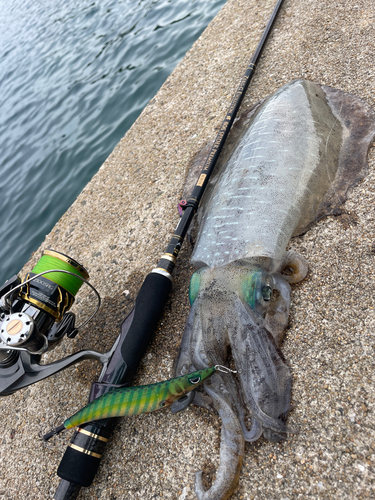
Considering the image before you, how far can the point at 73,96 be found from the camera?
7469 mm

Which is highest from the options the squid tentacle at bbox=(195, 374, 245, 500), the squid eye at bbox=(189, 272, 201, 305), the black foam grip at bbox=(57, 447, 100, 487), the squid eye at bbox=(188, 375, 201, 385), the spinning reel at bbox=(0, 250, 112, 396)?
the spinning reel at bbox=(0, 250, 112, 396)

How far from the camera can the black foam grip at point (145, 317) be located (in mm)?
2238

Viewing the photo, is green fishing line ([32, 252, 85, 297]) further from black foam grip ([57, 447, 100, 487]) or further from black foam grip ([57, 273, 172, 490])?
black foam grip ([57, 447, 100, 487])

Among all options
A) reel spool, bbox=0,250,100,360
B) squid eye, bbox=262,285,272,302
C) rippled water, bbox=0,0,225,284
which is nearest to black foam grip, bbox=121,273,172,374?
reel spool, bbox=0,250,100,360

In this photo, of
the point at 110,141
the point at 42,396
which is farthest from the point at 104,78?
the point at 42,396

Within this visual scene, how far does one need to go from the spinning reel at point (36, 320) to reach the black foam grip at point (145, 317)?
0.54ft

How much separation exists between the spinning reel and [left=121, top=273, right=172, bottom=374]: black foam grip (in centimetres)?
16

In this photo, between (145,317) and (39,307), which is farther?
(145,317)

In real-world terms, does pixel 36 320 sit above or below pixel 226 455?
above

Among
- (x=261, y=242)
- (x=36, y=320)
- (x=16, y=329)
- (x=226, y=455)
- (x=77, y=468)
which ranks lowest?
(x=226, y=455)

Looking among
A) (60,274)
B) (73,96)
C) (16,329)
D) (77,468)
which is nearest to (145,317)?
(60,274)

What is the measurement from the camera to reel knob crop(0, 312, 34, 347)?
199cm

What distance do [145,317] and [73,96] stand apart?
22.6 ft

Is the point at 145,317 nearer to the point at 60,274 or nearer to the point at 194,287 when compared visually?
the point at 194,287
